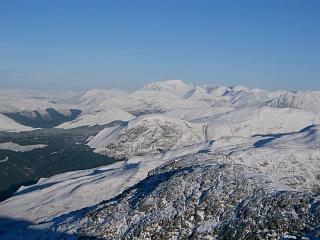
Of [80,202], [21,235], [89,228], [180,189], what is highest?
[180,189]

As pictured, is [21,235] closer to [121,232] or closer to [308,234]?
[121,232]

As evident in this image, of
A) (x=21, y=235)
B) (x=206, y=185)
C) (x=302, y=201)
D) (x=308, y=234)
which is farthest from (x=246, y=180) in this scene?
(x=21, y=235)

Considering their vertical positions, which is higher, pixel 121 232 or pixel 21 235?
pixel 121 232

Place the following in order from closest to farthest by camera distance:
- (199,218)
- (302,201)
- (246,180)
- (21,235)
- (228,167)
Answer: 1. (302,201)
2. (199,218)
3. (246,180)
4. (228,167)
5. (21,235)

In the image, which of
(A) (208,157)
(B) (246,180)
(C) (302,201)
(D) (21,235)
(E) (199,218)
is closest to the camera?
(C) (302,201)

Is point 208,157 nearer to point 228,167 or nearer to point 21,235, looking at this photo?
point 228,167

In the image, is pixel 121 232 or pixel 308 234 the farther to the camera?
pixel 121 232

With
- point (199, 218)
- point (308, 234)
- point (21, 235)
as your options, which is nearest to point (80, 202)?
point (21, 235)
